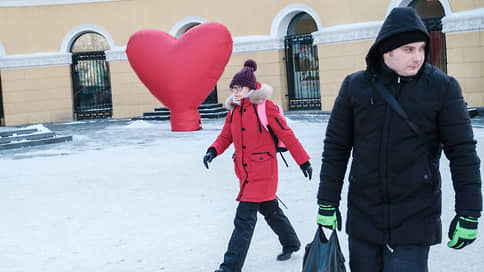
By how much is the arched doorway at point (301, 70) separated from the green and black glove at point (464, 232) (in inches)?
667

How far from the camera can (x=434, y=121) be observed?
233cm

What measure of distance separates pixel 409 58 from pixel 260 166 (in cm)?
170

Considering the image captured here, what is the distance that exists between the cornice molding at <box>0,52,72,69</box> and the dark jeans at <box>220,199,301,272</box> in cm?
1892

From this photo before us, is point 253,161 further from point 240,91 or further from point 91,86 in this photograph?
point 91,86

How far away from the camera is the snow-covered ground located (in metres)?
4.16

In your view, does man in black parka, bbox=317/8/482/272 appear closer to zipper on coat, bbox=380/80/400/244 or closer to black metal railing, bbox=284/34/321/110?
zipper on coat, bbox=380/80/400/244

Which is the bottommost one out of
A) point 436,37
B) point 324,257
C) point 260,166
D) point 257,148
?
point 324,257

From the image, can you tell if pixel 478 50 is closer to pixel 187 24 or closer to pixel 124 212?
pixel 187 24

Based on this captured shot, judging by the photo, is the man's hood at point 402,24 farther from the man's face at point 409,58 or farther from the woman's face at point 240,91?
the woman's face at point 240,91

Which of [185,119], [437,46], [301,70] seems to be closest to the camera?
[185,119]

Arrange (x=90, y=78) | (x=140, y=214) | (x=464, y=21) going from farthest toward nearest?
(x=90, y=78)
(x=464, y=21)
(x=140, y=214)

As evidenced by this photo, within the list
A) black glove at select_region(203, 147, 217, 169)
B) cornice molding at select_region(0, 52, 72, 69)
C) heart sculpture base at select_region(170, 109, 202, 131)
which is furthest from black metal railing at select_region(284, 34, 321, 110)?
black glove at select_region(203, 147, 217, 169)

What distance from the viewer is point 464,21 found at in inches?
595

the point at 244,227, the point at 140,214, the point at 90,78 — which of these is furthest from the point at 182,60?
the point at 90,78
